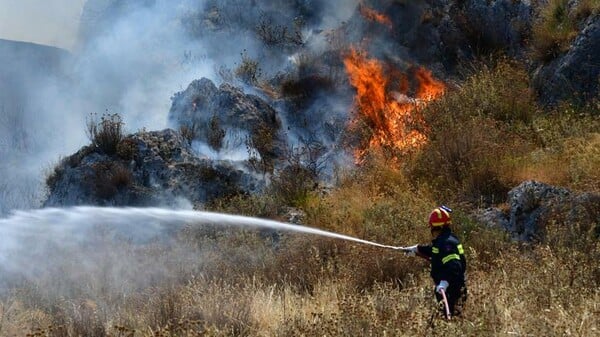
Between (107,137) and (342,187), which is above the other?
(107,137)

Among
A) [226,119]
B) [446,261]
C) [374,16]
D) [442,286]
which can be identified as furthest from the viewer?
[374,16]

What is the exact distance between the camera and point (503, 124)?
10617mm

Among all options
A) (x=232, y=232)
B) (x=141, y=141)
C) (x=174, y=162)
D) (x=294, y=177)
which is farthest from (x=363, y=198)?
(x=141, y=141)

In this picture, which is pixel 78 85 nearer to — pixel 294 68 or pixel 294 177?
pixel 294 68

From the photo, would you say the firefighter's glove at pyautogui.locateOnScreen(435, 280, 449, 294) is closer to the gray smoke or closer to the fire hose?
the fire hose

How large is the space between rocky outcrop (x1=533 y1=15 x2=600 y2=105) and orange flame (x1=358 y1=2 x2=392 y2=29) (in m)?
5.02

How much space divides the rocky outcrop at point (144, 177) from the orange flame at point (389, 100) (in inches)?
115

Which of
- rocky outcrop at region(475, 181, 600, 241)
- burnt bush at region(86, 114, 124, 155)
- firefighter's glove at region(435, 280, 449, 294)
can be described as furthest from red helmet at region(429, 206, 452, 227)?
burnt bush at region(86, 114, 124, 155)

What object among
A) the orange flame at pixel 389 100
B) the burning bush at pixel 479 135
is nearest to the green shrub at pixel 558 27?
the burning bush at pixel 479 135

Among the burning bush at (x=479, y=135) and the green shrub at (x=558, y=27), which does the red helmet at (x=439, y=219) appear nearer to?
the burning bush at (x=479, y=135)

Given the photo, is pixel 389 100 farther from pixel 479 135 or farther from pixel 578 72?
pixel 479 135

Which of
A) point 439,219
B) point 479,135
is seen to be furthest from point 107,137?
point 439,219

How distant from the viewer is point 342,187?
425 inches

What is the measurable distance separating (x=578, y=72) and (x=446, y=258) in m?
7.88
